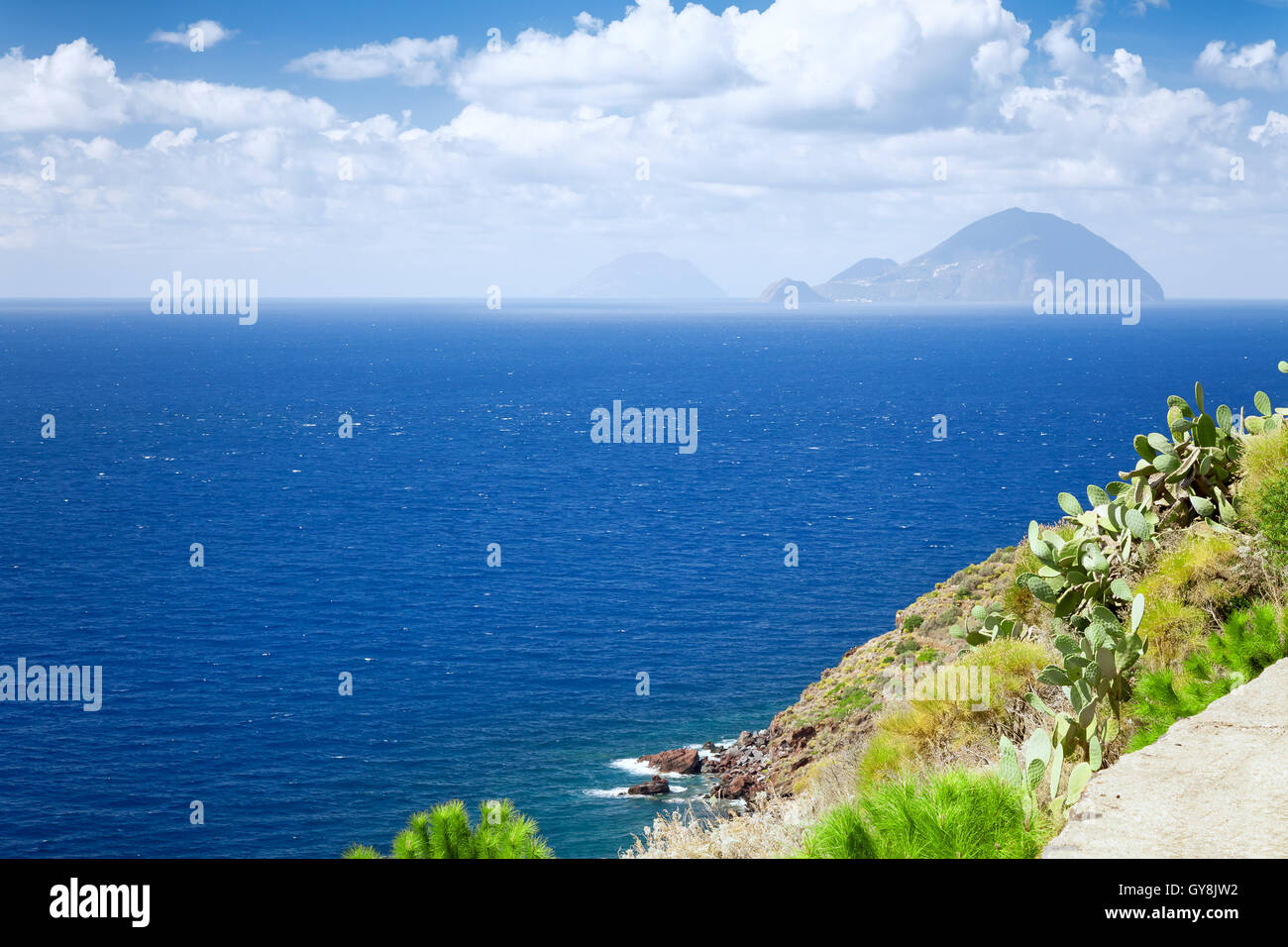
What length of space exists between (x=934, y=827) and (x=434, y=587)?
62.3m

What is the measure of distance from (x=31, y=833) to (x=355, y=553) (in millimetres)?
38272

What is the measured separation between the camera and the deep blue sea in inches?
1644

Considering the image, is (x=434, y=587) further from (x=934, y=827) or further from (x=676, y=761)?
(x=934, y=827)

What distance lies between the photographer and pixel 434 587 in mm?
68625

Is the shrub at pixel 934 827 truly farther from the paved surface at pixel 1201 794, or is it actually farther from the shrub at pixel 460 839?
the shrub at pixel 460 839

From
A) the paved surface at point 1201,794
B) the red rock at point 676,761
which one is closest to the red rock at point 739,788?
the red rock at point 676,761

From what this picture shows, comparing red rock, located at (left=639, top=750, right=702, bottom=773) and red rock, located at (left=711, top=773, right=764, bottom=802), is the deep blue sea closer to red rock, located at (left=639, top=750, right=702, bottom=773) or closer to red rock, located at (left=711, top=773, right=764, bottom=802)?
red rock, located at (left=639, top=750, right=702, bottom=773)

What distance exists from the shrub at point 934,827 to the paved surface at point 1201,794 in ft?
2.01

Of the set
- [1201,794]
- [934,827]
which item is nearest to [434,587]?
[934,827]

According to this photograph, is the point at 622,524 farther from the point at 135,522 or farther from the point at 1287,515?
the point at 1287,515

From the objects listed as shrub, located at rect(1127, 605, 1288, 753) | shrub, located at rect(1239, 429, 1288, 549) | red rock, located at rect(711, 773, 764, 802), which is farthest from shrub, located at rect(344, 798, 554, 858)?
red rock, located at rect(711, 773, 764, 802)

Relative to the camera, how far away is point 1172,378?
6678 inches
